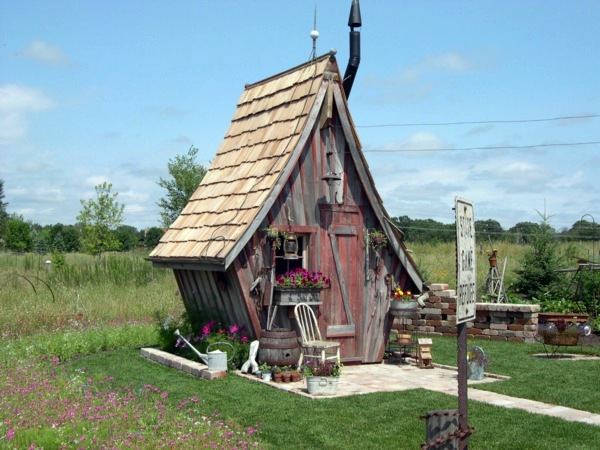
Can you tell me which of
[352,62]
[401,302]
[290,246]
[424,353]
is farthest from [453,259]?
[290,246]

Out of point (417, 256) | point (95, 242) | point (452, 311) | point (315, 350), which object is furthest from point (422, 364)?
point (95, 242)

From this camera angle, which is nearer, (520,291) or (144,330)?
(144,330)

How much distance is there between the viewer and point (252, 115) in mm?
14312

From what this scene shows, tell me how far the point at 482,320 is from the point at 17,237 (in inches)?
1611

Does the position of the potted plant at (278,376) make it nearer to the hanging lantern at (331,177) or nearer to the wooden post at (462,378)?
the hanging lantern at (331,177)

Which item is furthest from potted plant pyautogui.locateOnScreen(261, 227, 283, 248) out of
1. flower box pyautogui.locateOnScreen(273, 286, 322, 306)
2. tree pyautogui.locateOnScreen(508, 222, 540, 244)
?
tree pyautogui.locateOnScreen(508, 222, 540, 244)

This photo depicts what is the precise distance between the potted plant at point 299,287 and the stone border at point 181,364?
4.67 feet

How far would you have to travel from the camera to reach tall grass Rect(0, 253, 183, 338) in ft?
53.4

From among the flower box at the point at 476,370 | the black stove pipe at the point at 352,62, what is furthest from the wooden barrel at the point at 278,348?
the black stove pipe at the point at 352,62

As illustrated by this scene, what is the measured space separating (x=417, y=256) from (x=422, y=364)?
1176 centimetres

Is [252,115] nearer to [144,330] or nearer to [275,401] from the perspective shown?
[144,330]

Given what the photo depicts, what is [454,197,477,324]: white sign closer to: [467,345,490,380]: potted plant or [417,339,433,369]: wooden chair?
[467,345,490,380]: potted plant

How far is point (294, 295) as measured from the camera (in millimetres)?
11609

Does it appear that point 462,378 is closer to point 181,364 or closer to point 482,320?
point 181,364
